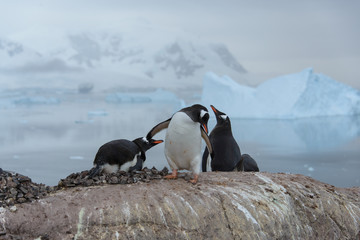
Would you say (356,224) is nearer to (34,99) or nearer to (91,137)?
(91,137)

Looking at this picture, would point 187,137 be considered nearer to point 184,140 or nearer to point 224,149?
point 184,140

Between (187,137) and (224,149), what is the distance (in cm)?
160

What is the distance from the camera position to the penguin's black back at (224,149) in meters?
5.75

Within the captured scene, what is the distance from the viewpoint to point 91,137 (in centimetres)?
2562

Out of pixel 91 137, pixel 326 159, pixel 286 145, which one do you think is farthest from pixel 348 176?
pixel 91 137

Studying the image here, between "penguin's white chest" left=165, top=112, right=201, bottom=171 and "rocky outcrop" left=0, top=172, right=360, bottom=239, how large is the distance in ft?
0.76

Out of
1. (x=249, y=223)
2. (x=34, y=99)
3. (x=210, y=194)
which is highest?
(x=34, y=99)

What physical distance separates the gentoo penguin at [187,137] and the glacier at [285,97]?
19.5 m

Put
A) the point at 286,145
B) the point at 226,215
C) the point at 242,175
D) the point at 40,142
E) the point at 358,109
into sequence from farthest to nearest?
the point at 358,109 → the point at 40,142 → the point at 286,145 → the point at 242,175 → the point at 226,215

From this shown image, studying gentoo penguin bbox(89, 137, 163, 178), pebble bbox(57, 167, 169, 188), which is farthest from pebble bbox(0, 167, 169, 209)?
gentoo penguin bbox(89, 137, 163, 178)

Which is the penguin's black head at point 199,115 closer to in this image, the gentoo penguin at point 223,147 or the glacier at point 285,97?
the gentoo penguin at point 223,147

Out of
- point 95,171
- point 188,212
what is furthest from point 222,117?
point 188,212

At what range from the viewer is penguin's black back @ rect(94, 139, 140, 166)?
442 centimetres

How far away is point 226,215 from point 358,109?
78.0 feet
